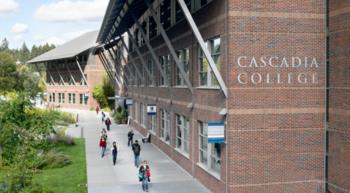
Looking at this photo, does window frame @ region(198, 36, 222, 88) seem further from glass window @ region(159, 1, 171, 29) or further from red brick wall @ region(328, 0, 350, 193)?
glass window @ region(159, 1, 171, 29)

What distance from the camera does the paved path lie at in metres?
19.5

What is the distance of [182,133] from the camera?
977 inches

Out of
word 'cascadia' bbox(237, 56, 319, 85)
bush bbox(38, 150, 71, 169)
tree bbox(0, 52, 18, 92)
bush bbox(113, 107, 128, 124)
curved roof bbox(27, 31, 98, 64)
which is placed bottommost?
bush bbox(38, 150, 71, 169)

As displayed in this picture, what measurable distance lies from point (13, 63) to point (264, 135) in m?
71.0

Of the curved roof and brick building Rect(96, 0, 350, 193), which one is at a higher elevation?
the curved roof

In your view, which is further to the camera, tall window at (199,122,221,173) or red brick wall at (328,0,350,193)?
tall window at (199,122,221,173)

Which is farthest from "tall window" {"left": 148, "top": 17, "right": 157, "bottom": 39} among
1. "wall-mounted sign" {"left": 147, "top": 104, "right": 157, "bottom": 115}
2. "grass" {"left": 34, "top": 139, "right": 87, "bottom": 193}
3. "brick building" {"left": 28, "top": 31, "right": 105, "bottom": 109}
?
"brick building" {"left": 28, "top": 31, "right": 105, "bottom": 109}

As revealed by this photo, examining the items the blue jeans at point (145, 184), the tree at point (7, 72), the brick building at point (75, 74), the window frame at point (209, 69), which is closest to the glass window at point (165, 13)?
the window frame at point (209, 69)

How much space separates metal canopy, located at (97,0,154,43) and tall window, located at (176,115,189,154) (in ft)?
21.9

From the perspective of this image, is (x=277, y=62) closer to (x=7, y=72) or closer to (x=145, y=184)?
(x=145, y=184)

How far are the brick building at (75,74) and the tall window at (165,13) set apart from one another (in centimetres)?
3791

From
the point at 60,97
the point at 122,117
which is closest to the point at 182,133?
the point at 122,117

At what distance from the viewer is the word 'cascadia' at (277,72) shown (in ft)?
53.8

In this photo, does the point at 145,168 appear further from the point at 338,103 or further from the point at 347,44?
the point at 347,44
